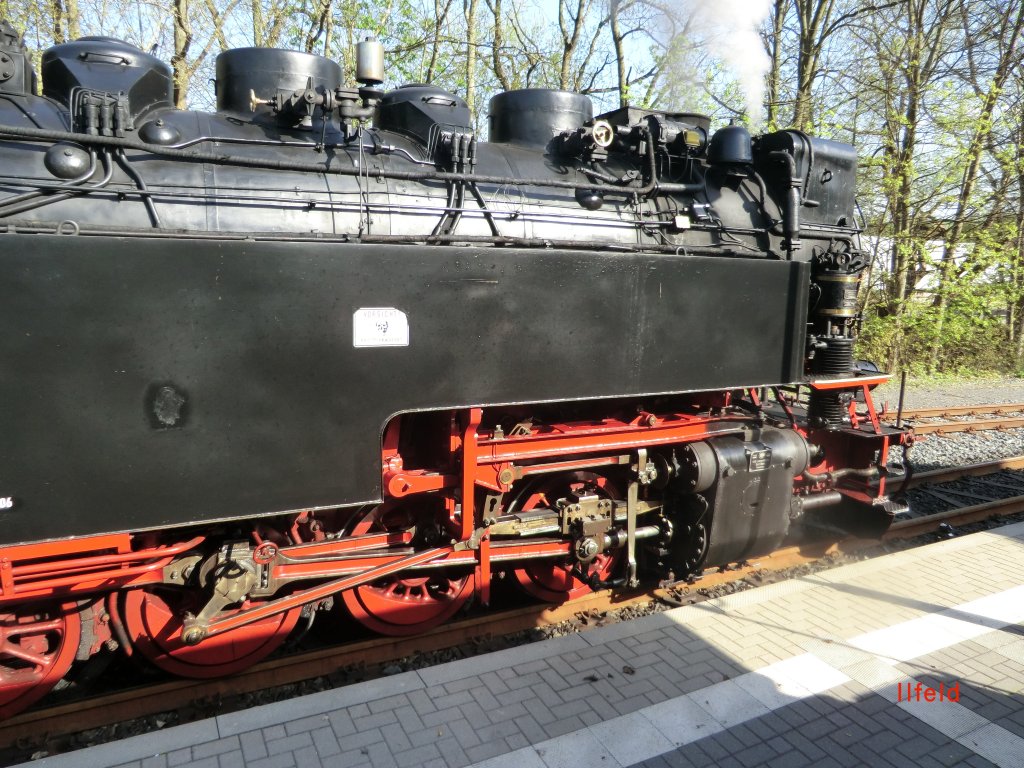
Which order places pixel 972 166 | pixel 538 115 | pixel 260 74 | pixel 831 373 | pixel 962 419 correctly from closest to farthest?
pixel 260 74
pixel 538 115
pixel 831 373
pixel 962 419
pixel 972 166

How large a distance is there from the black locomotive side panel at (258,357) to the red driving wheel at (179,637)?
88 cm

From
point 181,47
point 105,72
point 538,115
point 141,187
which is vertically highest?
point 181,47

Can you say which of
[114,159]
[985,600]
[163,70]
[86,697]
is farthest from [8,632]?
[985,600]

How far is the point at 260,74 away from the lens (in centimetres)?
386

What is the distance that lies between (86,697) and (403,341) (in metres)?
2.35

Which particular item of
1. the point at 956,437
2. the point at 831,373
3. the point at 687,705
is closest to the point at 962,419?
the point at 956,437

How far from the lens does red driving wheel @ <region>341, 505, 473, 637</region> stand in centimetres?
375

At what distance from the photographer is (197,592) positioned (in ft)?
11.0

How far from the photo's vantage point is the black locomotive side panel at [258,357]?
2465 millimetres

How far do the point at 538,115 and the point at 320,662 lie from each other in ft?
11.5

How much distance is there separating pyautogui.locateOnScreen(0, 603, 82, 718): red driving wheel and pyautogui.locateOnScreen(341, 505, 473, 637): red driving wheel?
126 centimetres

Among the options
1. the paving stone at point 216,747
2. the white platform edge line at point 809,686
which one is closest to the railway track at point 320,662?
the paving stone at point 216,747

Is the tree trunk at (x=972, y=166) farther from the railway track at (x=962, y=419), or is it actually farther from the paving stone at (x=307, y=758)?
the paving stone at (x=307, y=758)

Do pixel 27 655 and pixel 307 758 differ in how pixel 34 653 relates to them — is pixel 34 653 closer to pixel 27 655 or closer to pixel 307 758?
pixel 27 655
